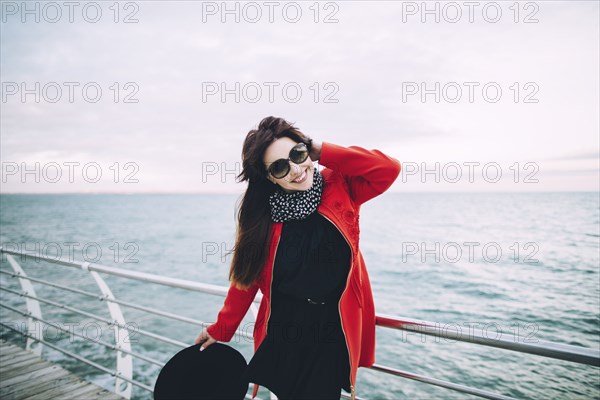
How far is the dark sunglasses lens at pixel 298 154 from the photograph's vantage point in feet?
4.50

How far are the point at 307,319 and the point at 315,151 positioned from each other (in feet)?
2.66

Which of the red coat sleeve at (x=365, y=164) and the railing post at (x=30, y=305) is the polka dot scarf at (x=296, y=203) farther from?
the railing post at (x=30, y=305)

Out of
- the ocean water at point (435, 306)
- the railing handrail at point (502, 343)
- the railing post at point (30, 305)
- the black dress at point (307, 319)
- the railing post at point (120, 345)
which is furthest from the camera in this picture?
the ocean water at point (435, 306)

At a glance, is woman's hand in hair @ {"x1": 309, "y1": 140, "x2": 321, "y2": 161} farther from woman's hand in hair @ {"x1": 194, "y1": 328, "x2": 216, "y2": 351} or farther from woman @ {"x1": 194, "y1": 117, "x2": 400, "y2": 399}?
woman's hand in hair @ {"x1": 194, "y1": 328, "x2": 216, "y2": 351}

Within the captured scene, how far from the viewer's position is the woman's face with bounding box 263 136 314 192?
138 cm

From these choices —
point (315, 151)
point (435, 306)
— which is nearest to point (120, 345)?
point (315, 151)

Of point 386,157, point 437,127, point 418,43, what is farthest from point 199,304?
point 437,127

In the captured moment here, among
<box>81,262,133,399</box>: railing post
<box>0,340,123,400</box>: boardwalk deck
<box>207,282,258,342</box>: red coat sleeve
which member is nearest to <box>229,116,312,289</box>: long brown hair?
<box>207,282,258,342</box>: red coat sleeve

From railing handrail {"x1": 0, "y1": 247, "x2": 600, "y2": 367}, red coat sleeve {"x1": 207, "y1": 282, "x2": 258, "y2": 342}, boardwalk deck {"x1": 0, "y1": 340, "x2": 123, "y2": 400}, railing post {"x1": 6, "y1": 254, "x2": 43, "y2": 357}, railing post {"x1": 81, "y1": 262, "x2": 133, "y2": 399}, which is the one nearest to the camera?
railing handrail {"x1": 0, "y1": 247, "x2": 600, "y2": 367}

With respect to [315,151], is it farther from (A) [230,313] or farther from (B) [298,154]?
(A) [230,313]

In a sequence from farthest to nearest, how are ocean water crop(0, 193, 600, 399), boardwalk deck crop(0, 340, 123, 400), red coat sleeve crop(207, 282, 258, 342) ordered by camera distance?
ocean water crop(0, 193, 600, 399), boardwalk deck crop(0, 340, 123, 400), red coat sleeve crop(207, 282, 258, 342)

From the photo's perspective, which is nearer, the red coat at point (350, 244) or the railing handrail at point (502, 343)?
the railing handrail at point (502, 343)

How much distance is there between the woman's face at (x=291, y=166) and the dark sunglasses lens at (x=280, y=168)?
18mm

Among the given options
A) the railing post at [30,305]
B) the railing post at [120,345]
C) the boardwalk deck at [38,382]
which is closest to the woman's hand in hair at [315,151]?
the railing post at [120,345]
